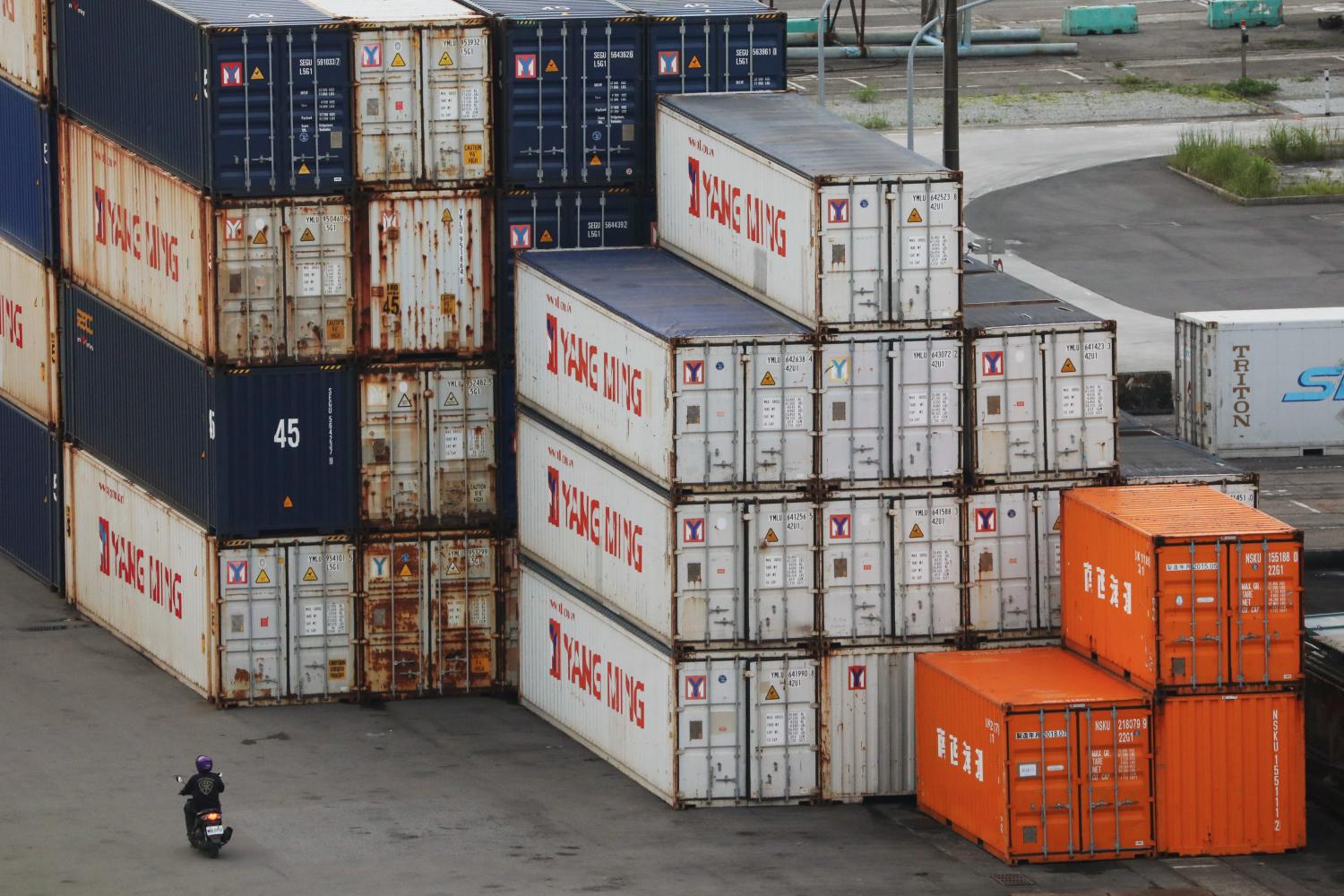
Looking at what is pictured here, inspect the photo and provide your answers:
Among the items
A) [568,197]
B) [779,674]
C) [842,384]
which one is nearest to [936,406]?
[842,384]

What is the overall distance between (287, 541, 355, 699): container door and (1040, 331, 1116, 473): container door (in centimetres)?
1088

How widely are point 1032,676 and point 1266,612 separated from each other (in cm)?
307

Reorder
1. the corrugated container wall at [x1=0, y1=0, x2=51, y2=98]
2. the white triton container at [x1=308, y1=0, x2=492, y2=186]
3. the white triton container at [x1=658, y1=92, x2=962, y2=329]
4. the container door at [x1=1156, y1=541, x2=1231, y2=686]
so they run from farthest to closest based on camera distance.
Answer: the corrugated container wall at [x1=0, y1=0, x2=51, y2=98] → the white triton container at [x1=308, y1=0, x2=492, y2=186] → the white triton container at [x1=658, y1=92, x2=962, y2=329] → the container door at [x1=1156, y1=541, x2=1231, y2=686]

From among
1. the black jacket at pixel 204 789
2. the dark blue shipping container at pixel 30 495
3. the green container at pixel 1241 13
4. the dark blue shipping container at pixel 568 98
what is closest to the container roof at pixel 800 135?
the dark blue shipping container at pixel 568 98

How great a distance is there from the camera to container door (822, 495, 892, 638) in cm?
4156

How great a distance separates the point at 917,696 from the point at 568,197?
989 cm

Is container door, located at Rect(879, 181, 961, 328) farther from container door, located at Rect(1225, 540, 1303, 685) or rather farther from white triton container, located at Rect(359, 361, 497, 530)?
white triton container, located at Rect(359, 361, 497, 530)

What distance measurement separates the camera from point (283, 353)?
1811 inches

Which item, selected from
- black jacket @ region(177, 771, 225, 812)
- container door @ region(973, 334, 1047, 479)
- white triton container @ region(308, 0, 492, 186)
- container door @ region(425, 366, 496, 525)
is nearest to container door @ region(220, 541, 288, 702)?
container door @ region(425, 366, 496, 525)

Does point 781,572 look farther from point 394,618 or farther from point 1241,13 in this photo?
point 1241,13

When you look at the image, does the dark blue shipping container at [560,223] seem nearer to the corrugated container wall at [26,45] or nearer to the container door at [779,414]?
the container door at [779,414]

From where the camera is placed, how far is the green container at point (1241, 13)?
11225 centimetres

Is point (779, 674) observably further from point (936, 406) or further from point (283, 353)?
point (283, 353)

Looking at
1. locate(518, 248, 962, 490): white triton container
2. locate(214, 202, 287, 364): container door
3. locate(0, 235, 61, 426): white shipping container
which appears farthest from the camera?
locate(0, 235, 61, 426): white shipping container
